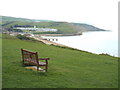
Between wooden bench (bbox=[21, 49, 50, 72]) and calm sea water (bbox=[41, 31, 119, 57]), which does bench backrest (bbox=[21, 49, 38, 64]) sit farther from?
calm sea water (bbox=[41, 31, 119, 57])

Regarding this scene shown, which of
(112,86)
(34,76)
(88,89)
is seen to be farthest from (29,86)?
(112,86)

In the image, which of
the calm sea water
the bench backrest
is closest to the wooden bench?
the bench backrest

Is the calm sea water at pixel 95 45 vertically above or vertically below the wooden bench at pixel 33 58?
below

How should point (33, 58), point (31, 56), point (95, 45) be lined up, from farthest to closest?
point (95, 45)
point (31, 56)
point (33, 58)

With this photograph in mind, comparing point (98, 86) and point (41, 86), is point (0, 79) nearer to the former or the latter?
point (41, 86)

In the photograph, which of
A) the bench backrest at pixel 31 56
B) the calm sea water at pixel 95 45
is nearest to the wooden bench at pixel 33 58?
the bench backrest at pixel 31 56

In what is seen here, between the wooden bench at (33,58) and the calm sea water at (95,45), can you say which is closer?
the wooden bench at (33,58)

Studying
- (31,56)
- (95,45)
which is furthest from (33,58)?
(95,45)

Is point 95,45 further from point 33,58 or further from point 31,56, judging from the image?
point 33,58

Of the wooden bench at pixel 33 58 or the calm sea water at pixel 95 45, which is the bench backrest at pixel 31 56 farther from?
the calm sea water at pixel 95 45

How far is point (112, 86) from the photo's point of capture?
30.2 feet

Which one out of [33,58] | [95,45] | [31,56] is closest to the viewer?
[33,58]

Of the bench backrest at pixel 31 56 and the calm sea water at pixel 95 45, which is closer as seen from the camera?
the bench backrest at pixel 31 56

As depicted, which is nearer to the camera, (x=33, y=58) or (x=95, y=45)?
(x=33, y=58)
